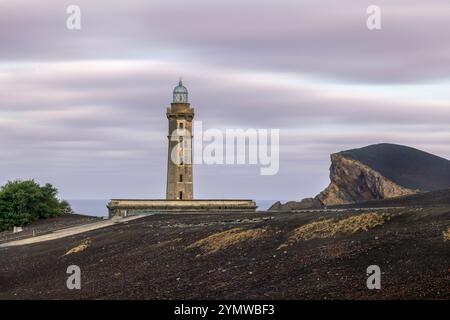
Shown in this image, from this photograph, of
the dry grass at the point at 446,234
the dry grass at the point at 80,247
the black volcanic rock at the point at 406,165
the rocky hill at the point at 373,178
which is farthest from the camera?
the black volcanic rock at the point at 406,165

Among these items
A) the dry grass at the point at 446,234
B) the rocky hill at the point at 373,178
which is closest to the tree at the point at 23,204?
the rocky hill at the point at 373,178

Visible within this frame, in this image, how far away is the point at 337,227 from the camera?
40.3 metres

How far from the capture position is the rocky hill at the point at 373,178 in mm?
122438

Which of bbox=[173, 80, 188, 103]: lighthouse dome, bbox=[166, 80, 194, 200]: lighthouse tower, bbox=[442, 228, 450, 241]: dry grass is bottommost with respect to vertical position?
bbox=[442, 228, 450, 241]: dry grass

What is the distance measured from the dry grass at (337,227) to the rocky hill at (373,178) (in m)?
74.1

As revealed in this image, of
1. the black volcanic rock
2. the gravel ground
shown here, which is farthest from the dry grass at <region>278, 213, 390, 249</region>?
the black volcanic rock

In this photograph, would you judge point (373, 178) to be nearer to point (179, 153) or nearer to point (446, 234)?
point (179, 153)

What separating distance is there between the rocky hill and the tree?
33.2m

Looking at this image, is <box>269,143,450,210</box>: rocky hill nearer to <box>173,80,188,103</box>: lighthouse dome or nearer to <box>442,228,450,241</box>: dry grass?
<box>173,80,188,103</box>: lighthouse dome

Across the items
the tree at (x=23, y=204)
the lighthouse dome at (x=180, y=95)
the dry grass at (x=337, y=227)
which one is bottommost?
the dry grass at (x=337, y=227)

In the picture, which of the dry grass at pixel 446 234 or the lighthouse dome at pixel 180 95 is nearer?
the dry grass at pixel 446 234

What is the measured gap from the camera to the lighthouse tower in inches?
3802

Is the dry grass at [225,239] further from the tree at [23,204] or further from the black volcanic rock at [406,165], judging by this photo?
the black volcanic rock at [406,165]
